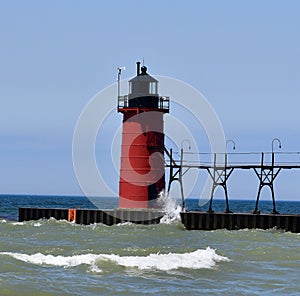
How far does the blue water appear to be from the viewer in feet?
65.6

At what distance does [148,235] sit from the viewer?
3634 centimetres

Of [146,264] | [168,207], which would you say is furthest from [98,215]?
[146,264]

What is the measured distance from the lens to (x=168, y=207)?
4334 cm

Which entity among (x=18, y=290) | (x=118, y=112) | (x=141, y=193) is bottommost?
(x=18, y=290)

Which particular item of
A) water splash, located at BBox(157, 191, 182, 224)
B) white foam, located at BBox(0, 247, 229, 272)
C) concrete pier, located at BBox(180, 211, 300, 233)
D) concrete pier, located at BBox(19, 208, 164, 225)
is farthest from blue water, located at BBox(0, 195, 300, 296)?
concrete pier, located at BBox(19, 208, 164, 225)

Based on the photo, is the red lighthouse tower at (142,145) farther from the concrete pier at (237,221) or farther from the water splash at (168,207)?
the concrete pier at (237,221)

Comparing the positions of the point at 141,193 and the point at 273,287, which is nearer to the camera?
the point at 273,287

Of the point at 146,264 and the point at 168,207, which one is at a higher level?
the point at 168,207

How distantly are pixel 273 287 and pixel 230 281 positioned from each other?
49.2 inches

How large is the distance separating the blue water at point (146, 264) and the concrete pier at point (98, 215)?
5356 millimetres

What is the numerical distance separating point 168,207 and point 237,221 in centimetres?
486

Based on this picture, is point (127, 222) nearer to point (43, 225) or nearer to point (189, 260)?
point (43, 225)

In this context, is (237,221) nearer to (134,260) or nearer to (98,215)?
(98,215)

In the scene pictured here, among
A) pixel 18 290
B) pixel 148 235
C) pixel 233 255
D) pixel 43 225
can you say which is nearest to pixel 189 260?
pixel 233 255
